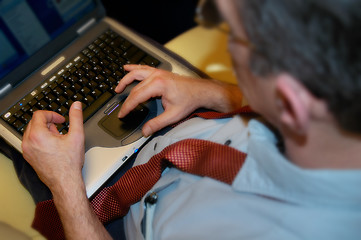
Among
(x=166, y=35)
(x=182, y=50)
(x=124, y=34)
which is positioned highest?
(x=124, y=34)

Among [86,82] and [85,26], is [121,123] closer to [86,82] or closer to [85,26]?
[86,82]

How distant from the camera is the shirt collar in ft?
1.68

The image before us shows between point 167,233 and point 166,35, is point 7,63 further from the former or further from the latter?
point 166,35

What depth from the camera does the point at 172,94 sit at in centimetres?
86

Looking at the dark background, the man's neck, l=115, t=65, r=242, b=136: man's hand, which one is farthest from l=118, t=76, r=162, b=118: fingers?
the dark background

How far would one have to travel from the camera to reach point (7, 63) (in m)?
0.82

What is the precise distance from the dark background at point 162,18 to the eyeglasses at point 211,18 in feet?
3.12

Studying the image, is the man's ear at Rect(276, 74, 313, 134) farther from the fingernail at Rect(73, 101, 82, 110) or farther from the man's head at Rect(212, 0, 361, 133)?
the fingernail at Rect(73, 101, 82, 110)

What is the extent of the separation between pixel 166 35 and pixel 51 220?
96cm

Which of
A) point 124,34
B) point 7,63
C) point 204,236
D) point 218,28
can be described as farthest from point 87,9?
point 204,236

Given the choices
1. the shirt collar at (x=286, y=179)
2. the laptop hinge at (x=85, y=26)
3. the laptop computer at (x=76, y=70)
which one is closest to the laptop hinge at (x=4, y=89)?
the laptop computer at (x=76, y=70)

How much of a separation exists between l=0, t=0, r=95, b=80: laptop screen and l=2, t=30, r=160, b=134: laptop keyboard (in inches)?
3.5

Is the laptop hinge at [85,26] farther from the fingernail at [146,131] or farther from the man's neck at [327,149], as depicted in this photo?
the man's neck at [327,149]

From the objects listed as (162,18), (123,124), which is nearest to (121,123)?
(123,124)
